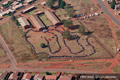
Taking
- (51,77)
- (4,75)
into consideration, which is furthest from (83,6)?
(4,75)

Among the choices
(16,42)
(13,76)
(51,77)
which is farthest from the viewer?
(16,42)

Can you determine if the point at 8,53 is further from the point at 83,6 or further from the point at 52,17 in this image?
the point at 83,6

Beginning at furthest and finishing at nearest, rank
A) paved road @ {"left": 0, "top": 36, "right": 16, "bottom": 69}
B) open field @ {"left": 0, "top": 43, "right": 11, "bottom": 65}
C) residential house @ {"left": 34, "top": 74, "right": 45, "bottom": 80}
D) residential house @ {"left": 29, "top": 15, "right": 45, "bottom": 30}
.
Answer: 1. residential house @ {"left": 29, "top": 15, "right": 45, "bottom": 30}
2. open field @ {"left": 0, "top": 43, "right": 11, "bottom": 65}
3. paved road @ {"left": 0, "top": 36, "right": 16, "bottom": 69}
4. residential house @ {"left": 34, "top": 74, "right": 45, "bottom": 80}

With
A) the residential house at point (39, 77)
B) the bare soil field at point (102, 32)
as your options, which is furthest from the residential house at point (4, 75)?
the bare soil field at point (102, 32)

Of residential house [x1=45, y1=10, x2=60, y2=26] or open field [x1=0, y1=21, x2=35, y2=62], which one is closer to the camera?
open field [x1=0, y1=21, x2=35, y2=62]

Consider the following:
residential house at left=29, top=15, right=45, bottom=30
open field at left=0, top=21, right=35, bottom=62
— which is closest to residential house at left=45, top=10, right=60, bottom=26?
residential house at left=29, top=15, right=45, bottom=30

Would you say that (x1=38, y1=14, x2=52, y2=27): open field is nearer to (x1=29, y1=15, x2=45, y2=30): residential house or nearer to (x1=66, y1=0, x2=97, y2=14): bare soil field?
(x1=29, y1=15, x2=45, y2=30): residential house

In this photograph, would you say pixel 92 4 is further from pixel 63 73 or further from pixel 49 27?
pixel 63 73

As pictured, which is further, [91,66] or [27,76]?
[91,66]
